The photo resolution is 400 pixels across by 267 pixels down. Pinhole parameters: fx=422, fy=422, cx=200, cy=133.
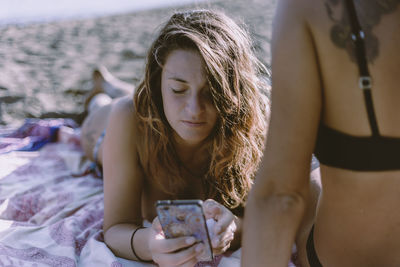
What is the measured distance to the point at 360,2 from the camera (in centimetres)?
97

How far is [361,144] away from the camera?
40.2 inches

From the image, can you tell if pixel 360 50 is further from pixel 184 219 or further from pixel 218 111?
pixel 218 111

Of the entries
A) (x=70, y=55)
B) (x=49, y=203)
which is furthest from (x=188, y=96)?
(x=70, y=55)

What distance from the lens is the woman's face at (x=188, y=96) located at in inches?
63.2

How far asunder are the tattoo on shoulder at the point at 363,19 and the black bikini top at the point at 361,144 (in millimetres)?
12

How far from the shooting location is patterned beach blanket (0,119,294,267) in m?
1.72

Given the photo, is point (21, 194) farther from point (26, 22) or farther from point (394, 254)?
point (26, 22)

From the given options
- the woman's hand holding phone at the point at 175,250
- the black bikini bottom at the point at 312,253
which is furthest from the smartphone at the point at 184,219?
the black bikini bottom at the point at 312,253

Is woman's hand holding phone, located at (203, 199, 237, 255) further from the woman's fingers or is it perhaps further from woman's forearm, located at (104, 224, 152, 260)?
woman's forearm, located at (104, 224, 152, 260)

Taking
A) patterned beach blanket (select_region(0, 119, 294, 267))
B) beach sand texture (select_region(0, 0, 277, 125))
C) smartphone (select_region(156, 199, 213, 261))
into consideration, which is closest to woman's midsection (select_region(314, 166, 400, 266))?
smartphone (select_region(156, 199, 213, 261))

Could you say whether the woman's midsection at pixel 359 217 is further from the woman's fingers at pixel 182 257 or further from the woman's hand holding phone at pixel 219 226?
the woman's fingers at pixel 182 257

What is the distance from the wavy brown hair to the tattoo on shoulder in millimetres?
705

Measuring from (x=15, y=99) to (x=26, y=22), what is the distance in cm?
387

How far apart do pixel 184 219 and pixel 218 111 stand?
1.83 feet
